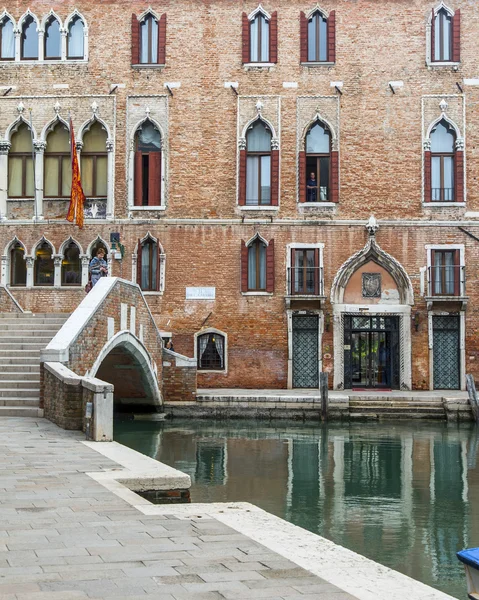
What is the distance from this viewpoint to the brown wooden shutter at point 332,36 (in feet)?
74.6

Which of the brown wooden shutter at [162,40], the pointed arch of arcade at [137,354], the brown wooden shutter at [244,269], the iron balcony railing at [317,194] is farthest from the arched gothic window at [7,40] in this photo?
the pointed arch of arcade at [137,354]

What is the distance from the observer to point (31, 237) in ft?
74.3

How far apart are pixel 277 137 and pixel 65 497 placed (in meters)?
17.2

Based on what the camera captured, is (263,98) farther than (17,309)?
Yes

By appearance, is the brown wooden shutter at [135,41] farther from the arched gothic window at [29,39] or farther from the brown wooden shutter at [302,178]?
the brown wooden shutter at [302,178]

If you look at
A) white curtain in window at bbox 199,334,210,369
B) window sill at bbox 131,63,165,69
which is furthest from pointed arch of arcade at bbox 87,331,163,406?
window sill at bbox 131,63,165,69

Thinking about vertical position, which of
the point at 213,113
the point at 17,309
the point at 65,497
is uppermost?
the point at 213,113

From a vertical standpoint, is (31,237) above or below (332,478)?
above

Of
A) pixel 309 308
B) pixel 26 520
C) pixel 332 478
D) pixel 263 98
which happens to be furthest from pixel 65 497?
pixel 263 98

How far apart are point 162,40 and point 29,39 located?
11.2 ft

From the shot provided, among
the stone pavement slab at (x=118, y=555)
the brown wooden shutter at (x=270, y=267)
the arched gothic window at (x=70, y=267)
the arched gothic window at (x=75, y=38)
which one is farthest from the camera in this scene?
the arched gothic window at (x=75, y=38)

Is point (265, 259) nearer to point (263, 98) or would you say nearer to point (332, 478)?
point (263, 98)

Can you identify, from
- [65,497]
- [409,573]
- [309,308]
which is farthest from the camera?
[309,308]

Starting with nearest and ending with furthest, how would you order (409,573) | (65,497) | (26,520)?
1. (26,520)
2. (65,497)
3. (409,573)
